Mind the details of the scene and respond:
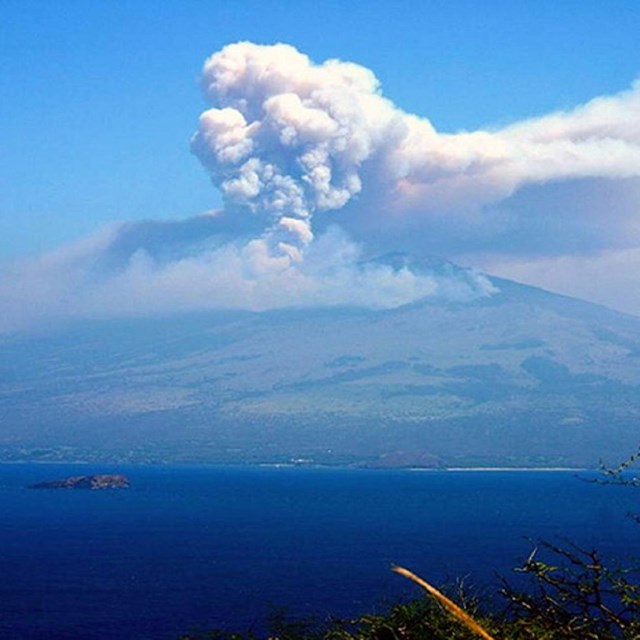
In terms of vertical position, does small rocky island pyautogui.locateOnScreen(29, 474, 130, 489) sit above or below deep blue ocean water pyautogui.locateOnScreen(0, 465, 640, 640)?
above

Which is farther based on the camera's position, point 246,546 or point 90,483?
point 90,483

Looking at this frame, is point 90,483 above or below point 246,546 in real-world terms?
above

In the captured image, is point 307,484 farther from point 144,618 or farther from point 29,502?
point 144,618

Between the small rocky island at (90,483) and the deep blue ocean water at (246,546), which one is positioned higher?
the small rocky island at (90,483)

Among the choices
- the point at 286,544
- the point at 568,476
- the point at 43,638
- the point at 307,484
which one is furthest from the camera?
the point at 568,476

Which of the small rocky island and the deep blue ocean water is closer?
the deep blue ocean water

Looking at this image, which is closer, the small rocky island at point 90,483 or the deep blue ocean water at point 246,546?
the deep blue ocean water at point 246,546

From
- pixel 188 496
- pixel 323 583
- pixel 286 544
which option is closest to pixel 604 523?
pixel 286 544

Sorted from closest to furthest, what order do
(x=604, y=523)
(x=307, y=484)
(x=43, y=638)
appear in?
(x=43, y=638), (x=604, y=523), (x=307, y=484)
